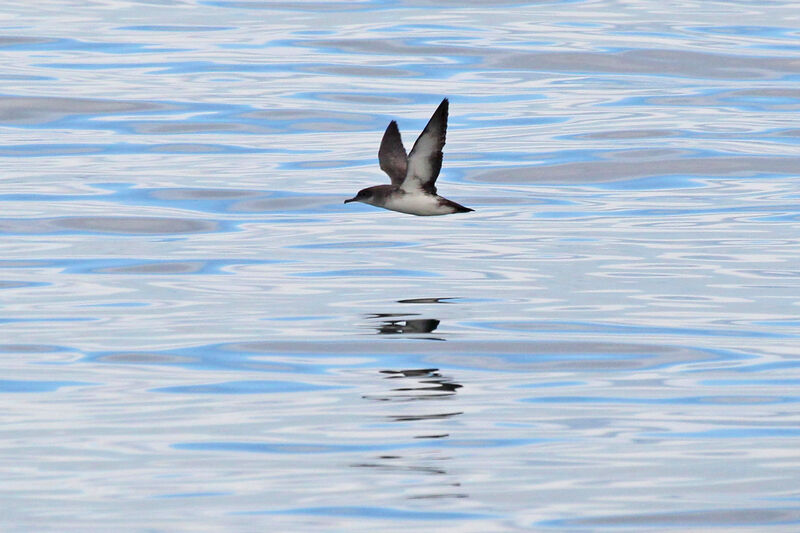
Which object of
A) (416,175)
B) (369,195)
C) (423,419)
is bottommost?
(423,419)

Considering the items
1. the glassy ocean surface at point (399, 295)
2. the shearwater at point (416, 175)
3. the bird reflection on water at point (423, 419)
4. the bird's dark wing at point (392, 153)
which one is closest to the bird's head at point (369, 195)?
the shearwater at point (416, 175)

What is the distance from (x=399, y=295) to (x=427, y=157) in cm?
122

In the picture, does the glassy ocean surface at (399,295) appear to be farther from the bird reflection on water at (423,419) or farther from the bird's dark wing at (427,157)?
the bird's dark wing at (427,157)

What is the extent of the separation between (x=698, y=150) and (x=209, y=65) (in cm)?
1080

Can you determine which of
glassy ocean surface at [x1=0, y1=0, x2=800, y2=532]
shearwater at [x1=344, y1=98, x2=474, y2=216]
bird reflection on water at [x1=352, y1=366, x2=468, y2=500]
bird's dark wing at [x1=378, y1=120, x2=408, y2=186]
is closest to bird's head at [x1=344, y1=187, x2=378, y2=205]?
shearwater at [x1=344, y1=98, x2=474, y2=216]

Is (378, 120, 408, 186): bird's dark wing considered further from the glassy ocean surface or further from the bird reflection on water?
the bird reflection on water

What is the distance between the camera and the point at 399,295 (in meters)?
13.7

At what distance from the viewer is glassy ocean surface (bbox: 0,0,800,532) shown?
8.52 m

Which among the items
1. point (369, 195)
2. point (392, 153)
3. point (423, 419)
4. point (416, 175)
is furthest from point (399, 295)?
point (423, 419)

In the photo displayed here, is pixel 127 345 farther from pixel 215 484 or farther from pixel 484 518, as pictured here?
pixel 484 518

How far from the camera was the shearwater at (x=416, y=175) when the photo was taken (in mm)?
12797

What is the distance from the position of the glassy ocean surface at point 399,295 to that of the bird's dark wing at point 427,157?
0.91 metres

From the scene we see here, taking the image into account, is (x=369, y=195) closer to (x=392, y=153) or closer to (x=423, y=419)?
(x=392, y=153)

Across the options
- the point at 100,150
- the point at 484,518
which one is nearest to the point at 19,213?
the point at 100,150
